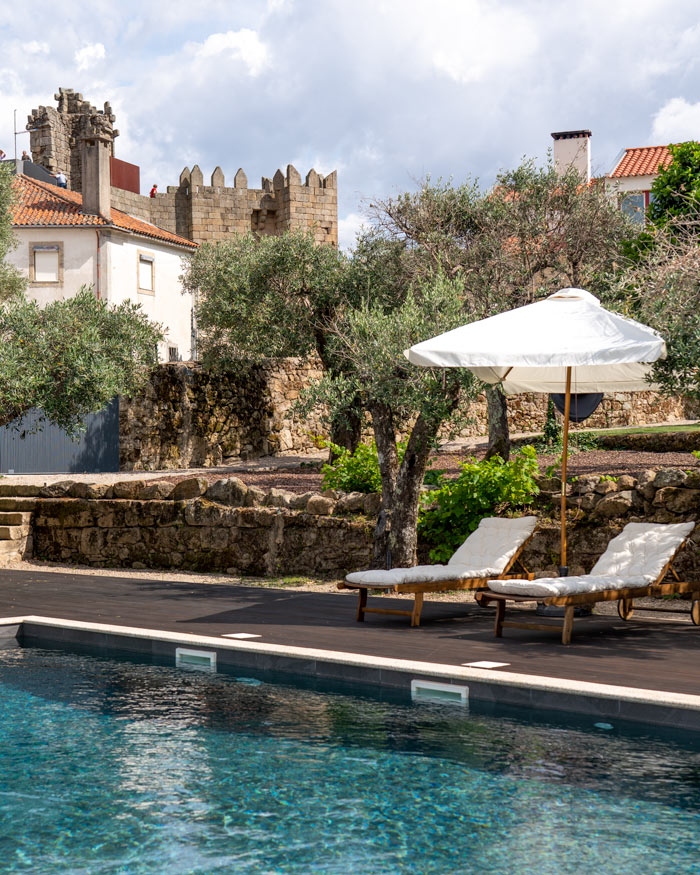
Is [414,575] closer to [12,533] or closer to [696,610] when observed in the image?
[696,610]

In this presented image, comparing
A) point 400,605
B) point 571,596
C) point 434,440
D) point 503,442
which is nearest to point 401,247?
point 503,442

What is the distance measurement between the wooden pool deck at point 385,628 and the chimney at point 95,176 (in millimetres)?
26811

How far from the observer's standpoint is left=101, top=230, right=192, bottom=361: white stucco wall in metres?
34.9

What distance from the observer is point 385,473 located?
1010 centimetres

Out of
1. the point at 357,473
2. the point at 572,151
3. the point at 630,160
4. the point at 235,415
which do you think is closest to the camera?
the point at 357,473

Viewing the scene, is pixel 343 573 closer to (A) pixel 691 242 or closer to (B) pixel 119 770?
(A) pixel 691 242

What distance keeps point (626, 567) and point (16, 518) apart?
865 centimetres

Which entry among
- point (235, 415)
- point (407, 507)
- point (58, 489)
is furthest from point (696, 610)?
point (235, 415)

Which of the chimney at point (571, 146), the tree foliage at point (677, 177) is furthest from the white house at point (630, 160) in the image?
the tree foliage at point (677, 177)

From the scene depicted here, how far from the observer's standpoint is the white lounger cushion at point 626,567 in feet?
22.7

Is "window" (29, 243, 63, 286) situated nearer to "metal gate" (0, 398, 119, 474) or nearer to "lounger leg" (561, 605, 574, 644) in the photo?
"metal gate" (0, 398, 119, 474)

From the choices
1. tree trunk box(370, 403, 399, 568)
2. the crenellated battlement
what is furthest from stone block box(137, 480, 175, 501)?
the crenellated battlement

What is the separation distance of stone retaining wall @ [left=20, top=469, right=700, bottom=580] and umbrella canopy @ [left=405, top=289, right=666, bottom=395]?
2661mm

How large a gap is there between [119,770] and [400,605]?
4149 mm
